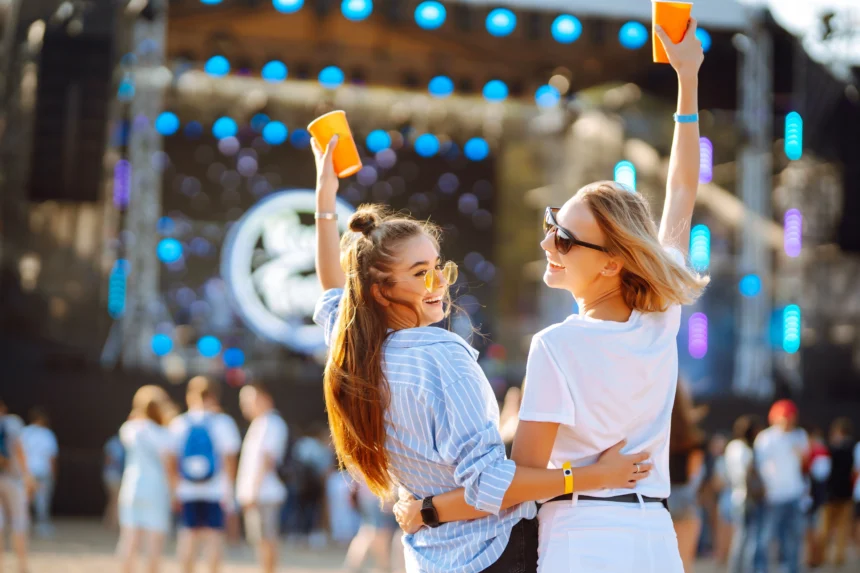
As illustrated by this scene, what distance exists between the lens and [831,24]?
1248 cm

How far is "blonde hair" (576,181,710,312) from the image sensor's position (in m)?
1.91

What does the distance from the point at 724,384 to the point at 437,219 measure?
5.69m

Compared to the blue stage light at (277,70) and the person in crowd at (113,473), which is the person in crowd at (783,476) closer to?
the person in crowd at (113,473)

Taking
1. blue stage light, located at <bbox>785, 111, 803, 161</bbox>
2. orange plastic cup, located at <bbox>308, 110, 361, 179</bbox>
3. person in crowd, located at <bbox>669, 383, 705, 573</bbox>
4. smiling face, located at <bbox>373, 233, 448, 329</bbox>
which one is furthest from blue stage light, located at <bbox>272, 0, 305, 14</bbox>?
smiling face, located at <bbox>373, 233, 448, 329</bbox>

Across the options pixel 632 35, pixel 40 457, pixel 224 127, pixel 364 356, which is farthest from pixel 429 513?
pixel 224 127

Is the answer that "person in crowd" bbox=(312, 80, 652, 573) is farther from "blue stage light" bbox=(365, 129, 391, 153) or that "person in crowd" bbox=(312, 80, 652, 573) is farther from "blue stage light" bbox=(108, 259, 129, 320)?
"blue stage light" bbox=(365, 129, 391, 153)

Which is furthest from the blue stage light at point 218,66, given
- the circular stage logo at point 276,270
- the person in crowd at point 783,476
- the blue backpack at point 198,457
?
the person in crowd at point 783,476

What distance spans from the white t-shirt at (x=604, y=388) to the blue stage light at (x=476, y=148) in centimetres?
1576

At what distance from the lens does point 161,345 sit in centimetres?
1455

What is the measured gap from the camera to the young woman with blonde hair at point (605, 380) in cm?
184

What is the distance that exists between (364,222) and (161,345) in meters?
13.0

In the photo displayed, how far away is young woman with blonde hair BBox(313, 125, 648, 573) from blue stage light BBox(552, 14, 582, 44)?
1138 centimetres

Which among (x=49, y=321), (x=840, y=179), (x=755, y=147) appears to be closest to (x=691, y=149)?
(x=840, y=179)

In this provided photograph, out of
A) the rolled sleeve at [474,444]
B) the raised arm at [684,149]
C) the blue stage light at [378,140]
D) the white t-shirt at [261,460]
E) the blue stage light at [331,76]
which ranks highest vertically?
the blue stage light at [331,76]
